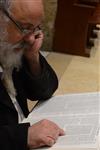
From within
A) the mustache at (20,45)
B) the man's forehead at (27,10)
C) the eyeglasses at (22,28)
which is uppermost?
the man's forehead at (27,10)

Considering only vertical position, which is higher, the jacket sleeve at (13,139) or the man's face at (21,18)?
the man's face at (21,18)

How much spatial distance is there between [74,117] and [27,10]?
0.36m

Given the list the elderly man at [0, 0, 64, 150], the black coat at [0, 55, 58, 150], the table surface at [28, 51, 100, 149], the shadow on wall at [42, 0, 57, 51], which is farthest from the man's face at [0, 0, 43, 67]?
the shadow on wall at [42, 0, 57, 51]

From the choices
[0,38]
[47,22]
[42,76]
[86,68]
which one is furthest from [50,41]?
[0,38]

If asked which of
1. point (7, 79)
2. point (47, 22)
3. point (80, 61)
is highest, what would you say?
point (7, 79)

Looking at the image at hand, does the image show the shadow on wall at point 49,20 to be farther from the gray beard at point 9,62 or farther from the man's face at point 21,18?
the man's face at point 21,18

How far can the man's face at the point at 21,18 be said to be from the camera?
1.16 metres

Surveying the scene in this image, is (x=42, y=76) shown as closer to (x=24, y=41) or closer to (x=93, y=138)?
(x=24, y=41)

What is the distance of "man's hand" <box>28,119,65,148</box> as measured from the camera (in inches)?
43.7

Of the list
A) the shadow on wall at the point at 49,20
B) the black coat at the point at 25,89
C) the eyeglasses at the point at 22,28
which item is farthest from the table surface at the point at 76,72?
the eyeglasses at the point at 22,28

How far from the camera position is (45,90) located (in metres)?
A: 1.43

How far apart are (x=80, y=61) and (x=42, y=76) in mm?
1138

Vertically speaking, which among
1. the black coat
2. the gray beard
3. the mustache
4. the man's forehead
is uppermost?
the man's forehead

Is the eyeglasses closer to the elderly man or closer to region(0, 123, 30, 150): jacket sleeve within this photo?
the elderly man
